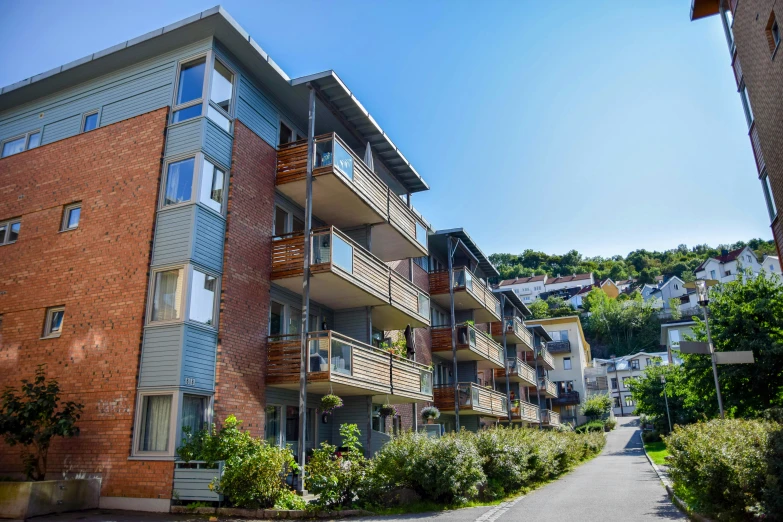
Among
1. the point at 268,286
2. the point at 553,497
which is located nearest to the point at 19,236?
the point at 268,286

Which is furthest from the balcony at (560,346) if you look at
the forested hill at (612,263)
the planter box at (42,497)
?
the forested hill at (612,263)

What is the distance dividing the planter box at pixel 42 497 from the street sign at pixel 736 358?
1591 cm

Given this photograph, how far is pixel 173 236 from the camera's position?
14836mm

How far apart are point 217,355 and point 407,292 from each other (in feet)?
30.0

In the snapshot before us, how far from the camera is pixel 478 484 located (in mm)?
14820

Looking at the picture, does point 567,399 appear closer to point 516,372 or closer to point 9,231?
point 516,372

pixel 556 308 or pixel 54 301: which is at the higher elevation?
pixel 556 308

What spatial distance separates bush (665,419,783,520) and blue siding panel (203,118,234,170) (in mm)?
12557

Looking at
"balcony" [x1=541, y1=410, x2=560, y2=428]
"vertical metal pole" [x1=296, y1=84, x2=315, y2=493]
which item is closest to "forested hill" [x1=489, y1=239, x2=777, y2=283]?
"balcony" [x1=541, y1=410, x2=560, y2=428]

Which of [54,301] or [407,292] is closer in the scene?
[54,301]

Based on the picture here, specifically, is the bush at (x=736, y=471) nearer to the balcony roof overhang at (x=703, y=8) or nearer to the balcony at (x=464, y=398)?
the balcony at (x=464, y=398)

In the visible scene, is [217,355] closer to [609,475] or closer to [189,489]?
[189,489]

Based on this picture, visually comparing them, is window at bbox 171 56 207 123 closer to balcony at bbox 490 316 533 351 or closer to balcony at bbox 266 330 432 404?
balcony at bbox 266 330 432 404

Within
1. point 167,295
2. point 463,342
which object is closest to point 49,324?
point 167,295
